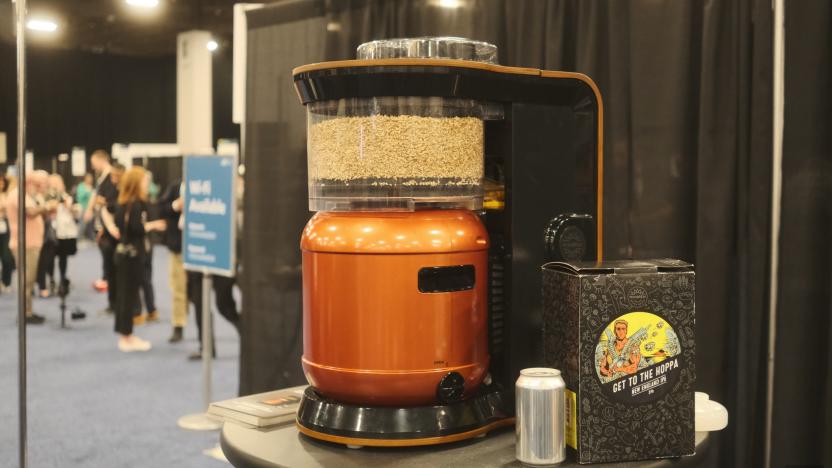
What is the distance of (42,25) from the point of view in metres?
11.6

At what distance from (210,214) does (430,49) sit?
3.02 metres

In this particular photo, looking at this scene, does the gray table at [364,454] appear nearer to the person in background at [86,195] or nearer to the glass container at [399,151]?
the glass container at [399,151]

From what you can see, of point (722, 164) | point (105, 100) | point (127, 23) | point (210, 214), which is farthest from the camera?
point (105, 100)

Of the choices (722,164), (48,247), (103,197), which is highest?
(722,164)

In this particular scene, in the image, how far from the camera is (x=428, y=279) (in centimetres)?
122

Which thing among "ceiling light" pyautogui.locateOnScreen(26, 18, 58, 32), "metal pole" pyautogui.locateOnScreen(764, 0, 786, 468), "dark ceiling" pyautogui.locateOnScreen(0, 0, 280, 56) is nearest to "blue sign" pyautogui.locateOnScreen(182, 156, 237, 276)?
"metal pole" pyautogui.locateOnScreen(764, 0, 786, 468)

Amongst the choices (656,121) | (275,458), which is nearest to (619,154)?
(656,121)

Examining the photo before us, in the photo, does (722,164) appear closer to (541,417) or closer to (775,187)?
(775,187)

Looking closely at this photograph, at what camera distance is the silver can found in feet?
3.75

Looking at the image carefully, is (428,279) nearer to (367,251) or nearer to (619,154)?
(367,251)

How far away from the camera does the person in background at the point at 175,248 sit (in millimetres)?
5496

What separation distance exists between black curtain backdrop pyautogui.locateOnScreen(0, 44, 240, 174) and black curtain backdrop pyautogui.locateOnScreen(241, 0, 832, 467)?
422 inches

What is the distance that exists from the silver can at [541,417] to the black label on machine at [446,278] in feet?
0.56

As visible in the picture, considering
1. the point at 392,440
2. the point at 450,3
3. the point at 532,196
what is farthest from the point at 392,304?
the point at 450,3
